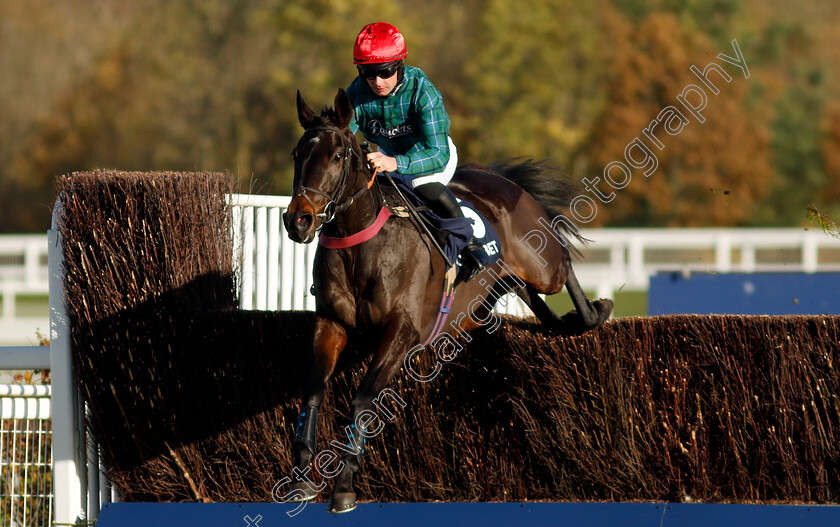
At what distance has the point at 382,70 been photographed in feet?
15.0

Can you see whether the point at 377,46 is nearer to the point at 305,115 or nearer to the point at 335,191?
the point at 305,115

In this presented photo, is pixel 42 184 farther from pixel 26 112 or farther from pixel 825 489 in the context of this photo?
pixel 825 489

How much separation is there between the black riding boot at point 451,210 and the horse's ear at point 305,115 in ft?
2.37

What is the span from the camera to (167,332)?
519 cm

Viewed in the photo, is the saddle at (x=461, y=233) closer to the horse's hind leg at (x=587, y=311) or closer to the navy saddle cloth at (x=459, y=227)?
the navy saddle cloth at (x=459, y=227)

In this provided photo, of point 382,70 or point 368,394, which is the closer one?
point 368,394

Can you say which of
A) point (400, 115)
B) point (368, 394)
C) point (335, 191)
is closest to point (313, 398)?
point (368, 394)

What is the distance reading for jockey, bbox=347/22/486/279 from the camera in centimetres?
453

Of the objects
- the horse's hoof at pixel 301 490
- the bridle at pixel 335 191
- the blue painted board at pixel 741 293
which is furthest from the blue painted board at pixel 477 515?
the blue painted board at pixel 741 293

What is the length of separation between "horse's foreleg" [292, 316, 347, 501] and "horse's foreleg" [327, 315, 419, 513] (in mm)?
136

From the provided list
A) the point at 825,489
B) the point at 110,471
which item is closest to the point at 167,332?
the point at 110,471

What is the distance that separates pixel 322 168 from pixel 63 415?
6.85ft

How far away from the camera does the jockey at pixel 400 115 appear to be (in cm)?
453

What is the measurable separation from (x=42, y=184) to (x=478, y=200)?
1073 inches
